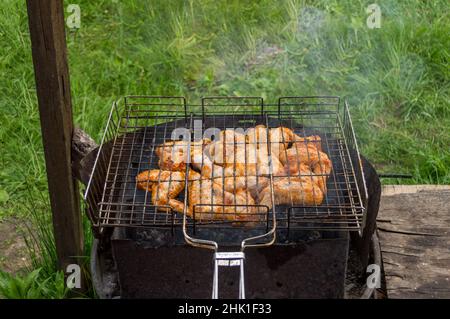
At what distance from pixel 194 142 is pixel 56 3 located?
1139 mm

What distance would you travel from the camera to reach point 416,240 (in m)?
4.13

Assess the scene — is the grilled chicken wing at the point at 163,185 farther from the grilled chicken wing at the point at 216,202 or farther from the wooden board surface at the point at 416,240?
the wooden board surface at the point at 416,240

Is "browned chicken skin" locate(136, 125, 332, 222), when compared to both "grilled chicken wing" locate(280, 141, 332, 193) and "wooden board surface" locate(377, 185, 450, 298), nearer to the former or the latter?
"grilled chicken wing" locate(280, 141, 332, 193)

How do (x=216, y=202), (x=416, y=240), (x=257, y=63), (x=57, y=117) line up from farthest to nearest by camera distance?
(x=257, y=63), (x=416, y=240), (x=57, y=117), (x=216, y=202)

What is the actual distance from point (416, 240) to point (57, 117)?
2303mm

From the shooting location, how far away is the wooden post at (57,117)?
332 cm

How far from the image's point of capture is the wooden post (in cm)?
332

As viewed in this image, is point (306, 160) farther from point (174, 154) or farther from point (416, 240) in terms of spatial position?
point (416, 240)

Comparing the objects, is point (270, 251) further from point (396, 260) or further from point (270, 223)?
point (396, 260)

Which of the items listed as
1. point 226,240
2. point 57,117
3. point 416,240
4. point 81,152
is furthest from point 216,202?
point 416,240

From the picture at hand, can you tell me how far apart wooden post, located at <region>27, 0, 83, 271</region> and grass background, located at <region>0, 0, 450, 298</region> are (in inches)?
62.2

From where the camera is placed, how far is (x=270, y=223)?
3.36 m

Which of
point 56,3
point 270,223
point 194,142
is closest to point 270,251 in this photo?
point 270,223
